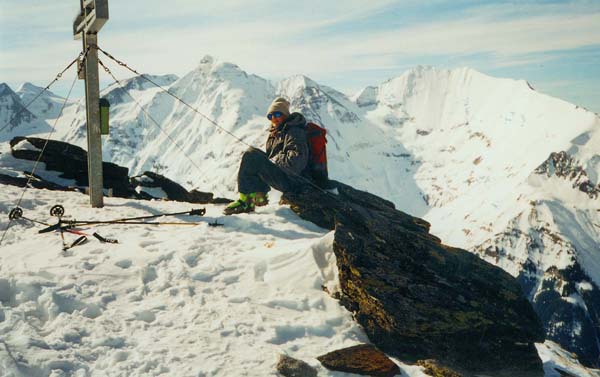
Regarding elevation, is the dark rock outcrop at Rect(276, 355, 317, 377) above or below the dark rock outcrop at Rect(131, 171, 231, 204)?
below

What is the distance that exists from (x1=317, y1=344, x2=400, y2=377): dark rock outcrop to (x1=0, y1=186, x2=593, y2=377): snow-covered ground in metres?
0.15

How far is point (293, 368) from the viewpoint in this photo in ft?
20.9

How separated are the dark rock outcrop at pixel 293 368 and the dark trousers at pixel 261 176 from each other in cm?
662

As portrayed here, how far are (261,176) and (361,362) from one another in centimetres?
686

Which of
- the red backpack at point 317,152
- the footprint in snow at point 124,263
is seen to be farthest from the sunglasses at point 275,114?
the footprint in snow at point 124,263

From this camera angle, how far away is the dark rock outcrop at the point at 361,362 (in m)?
6.62

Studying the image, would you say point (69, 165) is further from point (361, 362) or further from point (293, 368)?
point (361, 362)

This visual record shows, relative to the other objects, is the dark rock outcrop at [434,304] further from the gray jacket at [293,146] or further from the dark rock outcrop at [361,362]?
the gray jacket at [293,146]

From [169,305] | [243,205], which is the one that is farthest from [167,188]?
[169,305]

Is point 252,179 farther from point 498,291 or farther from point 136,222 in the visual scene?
point 498,291

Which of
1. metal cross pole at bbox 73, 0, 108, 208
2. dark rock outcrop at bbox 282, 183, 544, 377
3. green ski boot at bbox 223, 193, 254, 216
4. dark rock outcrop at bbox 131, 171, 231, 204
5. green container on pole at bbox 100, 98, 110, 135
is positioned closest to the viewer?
dark rock outcrop at bbox 282, 183, 544, 377

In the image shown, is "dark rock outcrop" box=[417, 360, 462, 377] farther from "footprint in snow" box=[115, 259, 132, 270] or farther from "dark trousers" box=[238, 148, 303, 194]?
"dark trousers" box=[238, 148, 303, 194]

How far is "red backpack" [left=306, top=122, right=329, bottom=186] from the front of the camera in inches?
500

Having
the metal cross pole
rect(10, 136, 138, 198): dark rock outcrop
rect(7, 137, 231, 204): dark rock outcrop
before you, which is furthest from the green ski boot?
rect(10, 136, 138, 198): dark rock outcrop
